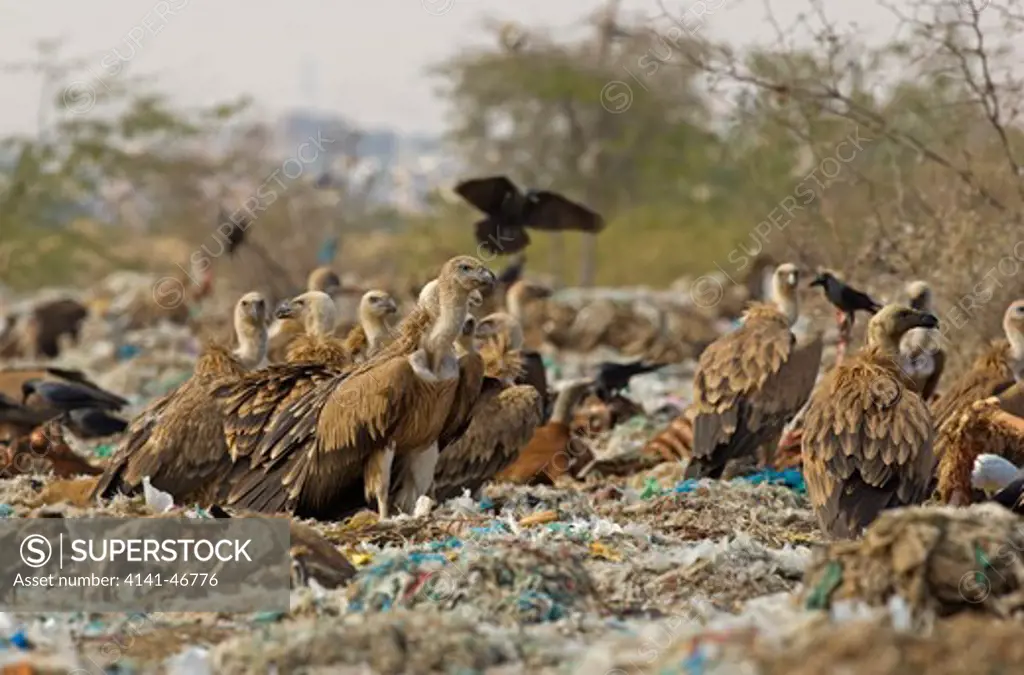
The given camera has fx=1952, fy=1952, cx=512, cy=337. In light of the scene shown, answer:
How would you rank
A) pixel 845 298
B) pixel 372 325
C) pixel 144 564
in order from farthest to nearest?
pixel 845 298 < pixel 372 325 < pixel 144 564

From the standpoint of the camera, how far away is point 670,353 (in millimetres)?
17625

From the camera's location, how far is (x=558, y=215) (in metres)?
13.2

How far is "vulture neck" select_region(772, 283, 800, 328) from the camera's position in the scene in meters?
11.8

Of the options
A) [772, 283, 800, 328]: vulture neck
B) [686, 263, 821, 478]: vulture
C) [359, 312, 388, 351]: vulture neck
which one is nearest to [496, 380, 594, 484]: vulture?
[686, 263, 821, 478]: vulture

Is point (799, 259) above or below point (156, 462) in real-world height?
above

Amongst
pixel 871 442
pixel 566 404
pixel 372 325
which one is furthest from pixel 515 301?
pixel 871 442

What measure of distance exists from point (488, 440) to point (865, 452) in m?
2.21

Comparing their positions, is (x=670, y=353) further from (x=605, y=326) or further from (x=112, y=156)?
(x=112, y=156)

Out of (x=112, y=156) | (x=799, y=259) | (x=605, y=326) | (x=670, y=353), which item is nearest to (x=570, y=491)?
(x=799, y=259)

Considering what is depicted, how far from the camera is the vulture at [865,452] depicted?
24.8ft

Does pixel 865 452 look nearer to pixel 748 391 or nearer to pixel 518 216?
pixel 748 391

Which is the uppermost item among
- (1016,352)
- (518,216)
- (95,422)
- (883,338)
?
(518,216)

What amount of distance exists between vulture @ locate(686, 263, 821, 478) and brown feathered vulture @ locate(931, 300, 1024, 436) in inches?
28.2

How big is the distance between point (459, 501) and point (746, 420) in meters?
1.99
